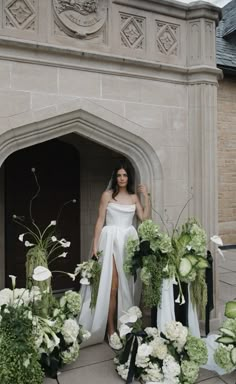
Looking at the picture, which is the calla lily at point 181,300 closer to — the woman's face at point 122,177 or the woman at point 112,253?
the woman at point 112,253

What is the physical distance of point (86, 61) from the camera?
13.6ft

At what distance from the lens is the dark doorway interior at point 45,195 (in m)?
5.60

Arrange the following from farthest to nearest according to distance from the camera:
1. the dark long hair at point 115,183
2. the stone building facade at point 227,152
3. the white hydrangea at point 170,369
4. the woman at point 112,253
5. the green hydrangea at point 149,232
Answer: the stone building facade at point 227,152 < the dark long hair at point 115,183 < the woman at point 112,253 < the green hydrangea at point 149,232 < the white hydrangea at point 170,369

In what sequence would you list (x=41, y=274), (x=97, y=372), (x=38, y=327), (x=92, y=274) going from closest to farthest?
1. (x=41, y=274)
2. (x=38, y=327)
3. (x=97, y=372)
4. (x=92, y=274)

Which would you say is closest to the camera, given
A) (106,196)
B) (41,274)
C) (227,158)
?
(41,274)

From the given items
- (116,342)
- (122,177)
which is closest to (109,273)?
(116,342)

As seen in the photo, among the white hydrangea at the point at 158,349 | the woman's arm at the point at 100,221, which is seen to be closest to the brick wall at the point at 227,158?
the woman's arm at the point at 100,221

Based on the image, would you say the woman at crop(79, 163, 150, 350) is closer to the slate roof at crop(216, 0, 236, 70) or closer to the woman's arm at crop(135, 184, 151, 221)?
the woman's arm at crop(135, 184, 151, 221)

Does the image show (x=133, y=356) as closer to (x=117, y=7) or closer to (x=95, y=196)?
(x=95, y=196)

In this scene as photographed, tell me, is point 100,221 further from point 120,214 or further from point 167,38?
point 167,38

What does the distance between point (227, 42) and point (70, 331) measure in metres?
10.4

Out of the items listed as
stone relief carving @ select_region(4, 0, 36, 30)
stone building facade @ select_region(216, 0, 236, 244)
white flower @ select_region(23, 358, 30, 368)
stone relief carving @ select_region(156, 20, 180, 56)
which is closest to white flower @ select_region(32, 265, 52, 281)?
white flower @ select_region(23, 358, 30, 368)

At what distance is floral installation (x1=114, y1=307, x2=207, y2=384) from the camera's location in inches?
132

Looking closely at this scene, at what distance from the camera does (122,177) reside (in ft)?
14.6
